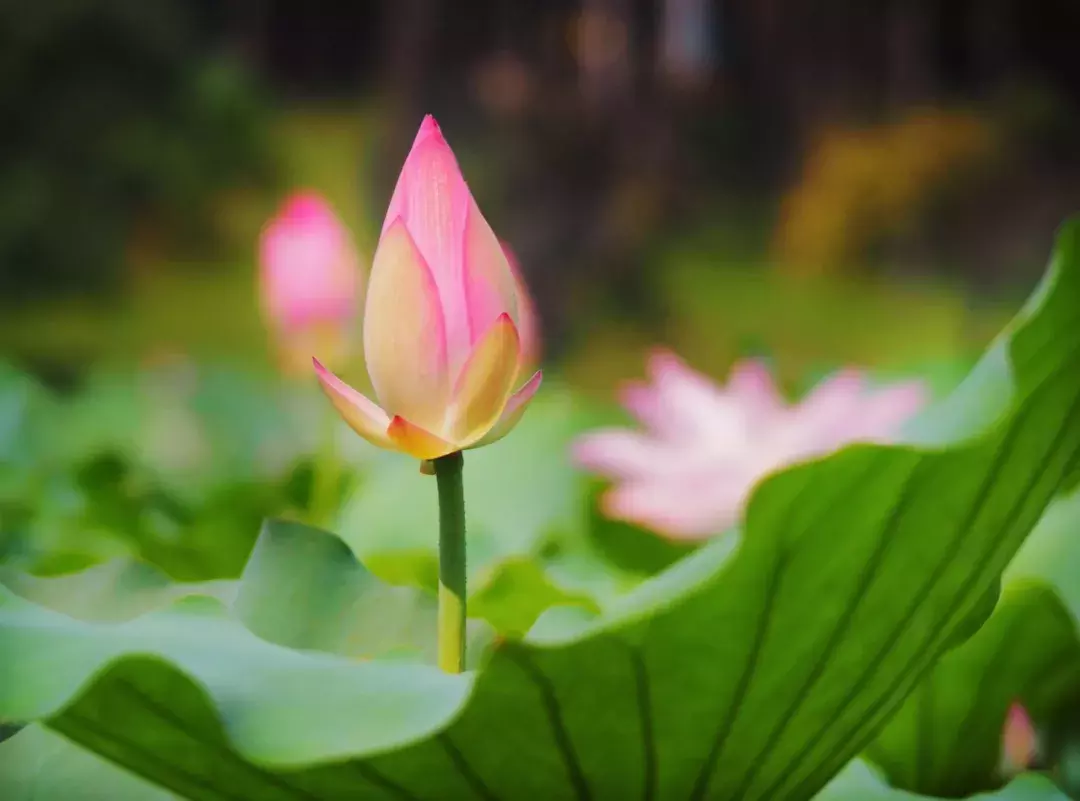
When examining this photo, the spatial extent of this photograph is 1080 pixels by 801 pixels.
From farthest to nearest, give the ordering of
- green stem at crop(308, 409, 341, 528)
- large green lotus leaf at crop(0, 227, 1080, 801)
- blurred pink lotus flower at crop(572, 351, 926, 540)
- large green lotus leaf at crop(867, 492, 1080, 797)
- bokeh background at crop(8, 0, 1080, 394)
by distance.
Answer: bokeh background at crop(8, 0, 1080, 394) → green stem at crop(308, 409, 341, 528) → blurred pink lotus flower at crop(572, 351, 926, 540) → large green lotus leaf at crop(867, 492, 1080, 797) → large green lotus leaf at crop(0, 227, 1080, 801)

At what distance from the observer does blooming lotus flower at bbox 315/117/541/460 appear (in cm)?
22

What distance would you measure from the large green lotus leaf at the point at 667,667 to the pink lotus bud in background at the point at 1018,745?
116mm

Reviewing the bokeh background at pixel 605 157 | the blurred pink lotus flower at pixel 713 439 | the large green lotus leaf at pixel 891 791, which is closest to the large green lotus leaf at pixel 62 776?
the large green lotus leaf at pixel 891 791

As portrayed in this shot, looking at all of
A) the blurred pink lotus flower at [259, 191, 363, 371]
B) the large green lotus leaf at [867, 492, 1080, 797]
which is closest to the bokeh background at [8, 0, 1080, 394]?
the blurred pink lotus flower at [259, 191, 363, 371]

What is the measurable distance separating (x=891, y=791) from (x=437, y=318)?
0.48 feet

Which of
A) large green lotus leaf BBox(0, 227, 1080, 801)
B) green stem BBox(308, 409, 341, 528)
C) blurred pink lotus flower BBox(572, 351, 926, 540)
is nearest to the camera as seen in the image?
large green lotus leaf BBox(0, 227, 1080, 801)

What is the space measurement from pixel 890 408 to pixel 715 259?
259cm

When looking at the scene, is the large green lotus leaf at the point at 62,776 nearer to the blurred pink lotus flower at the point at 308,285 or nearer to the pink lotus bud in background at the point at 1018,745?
the pink lotus bud in background at the point at 1018,745

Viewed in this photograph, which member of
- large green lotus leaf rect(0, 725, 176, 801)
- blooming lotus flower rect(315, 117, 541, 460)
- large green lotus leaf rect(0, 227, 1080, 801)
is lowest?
large green lotus leaf rect(0, 725, 176, 801)

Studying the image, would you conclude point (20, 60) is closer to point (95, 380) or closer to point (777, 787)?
point (95, 380)

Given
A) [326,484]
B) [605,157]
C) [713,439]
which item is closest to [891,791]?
[713,439]

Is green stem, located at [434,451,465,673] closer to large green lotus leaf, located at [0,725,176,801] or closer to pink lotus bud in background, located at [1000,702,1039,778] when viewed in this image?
large green lotus leaf, located at [0,725,176,801]

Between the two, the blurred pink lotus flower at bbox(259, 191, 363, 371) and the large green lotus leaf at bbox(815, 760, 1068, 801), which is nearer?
the large green lotus leaf at bbox(815, 760, 1068, 801)

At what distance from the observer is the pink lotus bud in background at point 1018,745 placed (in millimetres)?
319
